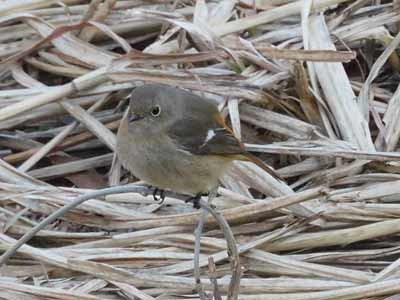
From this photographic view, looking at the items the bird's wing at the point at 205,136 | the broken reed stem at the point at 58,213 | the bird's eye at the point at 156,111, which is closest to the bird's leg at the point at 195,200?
the bird's wing at the point at 205,136

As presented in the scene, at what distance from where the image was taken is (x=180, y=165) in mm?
3459

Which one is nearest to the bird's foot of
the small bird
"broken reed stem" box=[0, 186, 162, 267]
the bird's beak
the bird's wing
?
the small bird

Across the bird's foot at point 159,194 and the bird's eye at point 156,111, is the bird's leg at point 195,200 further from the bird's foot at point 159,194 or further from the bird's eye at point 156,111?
the bird's eye at point 156,111

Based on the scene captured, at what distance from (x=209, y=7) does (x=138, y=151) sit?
120 cm

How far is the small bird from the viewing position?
133 inches

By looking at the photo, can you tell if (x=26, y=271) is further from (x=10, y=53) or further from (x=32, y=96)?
(x=10, y=53)

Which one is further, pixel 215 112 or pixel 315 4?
pixel 315 4

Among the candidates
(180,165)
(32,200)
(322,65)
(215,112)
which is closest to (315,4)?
(322,65)

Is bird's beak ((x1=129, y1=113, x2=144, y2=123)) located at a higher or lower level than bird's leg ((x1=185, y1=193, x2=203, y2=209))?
higher

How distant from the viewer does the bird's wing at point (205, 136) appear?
11.5 ft

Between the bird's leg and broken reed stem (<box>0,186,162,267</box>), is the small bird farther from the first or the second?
broken reed stem (<box>0,186,162,267</box>)

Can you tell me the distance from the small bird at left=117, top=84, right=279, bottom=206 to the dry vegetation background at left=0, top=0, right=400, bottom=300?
5.4 inches

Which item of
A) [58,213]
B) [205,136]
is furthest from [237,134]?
[58,213]

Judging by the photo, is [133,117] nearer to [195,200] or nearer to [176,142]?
[176,142]
